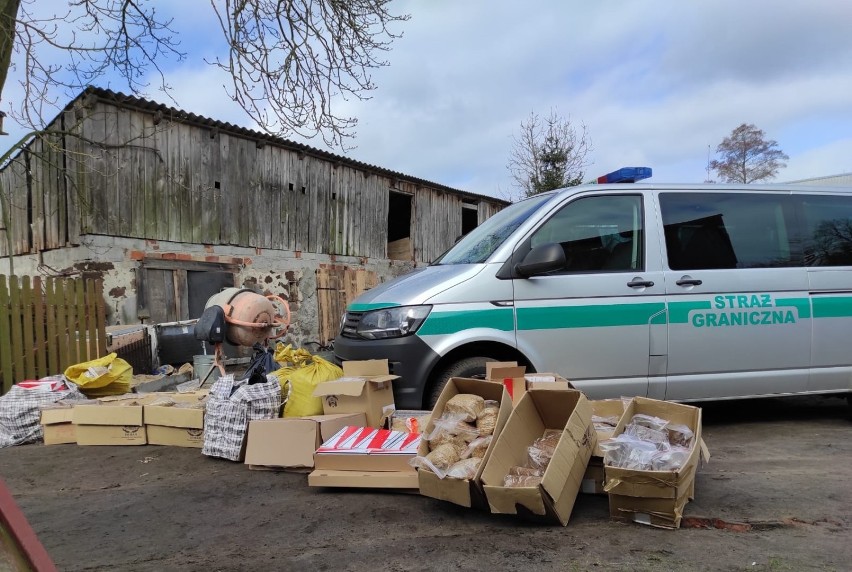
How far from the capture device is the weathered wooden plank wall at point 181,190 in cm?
977

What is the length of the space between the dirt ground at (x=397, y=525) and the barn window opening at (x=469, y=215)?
15.5 metres

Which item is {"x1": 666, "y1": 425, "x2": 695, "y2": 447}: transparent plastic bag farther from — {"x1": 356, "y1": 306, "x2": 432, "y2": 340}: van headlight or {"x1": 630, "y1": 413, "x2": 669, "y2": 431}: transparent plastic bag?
{"x1": 356, "y1": 306, "x2": 432, "y2": 340}: van headlight

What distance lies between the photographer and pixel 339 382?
3.88 meters

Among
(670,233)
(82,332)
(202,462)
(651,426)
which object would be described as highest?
(670,233)

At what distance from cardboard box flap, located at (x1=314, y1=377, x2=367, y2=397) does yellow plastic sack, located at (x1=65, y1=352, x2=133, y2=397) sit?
297 centimetres

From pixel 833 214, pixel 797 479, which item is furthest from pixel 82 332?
pixel 833 214

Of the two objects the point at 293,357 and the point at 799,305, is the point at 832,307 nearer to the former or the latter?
the point at 799,305

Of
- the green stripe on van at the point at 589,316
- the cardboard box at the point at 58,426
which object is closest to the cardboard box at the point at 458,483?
the green stripe on van at the point at 589,316

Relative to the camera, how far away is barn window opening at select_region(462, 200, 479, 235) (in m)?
19.1

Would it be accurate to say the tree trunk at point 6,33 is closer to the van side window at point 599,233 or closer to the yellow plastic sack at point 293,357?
the yellow plastic sack at point 293,357

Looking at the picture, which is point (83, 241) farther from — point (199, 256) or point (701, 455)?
point (701, 455)

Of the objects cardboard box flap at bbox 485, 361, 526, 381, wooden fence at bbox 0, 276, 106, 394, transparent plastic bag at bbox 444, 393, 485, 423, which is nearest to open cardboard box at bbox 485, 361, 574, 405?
cardboard box flap at bbox 485, 361, 526, 381

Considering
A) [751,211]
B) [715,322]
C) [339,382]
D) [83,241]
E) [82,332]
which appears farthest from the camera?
[83,241]

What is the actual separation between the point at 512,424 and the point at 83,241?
9.39m
